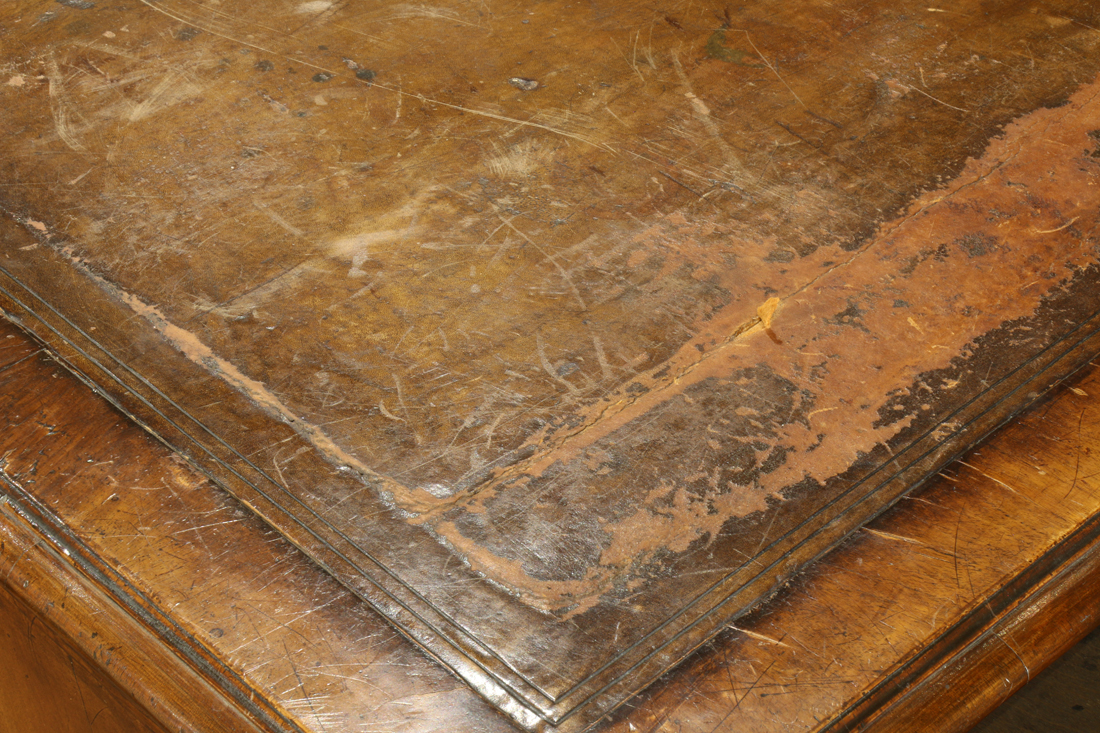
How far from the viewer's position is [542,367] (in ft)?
4.62

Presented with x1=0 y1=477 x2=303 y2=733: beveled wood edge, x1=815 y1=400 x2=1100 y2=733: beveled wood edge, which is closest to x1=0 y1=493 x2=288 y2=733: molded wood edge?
x1=0 y1=477 x2=303 y2=733: beveled wood edge

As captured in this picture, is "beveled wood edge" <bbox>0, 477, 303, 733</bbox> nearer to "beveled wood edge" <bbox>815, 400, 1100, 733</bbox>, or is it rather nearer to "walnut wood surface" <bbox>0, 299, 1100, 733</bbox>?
"walnut wood surface" <bbox>0, 299, 1100, 733</bbox>

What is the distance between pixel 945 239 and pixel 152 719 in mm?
1378

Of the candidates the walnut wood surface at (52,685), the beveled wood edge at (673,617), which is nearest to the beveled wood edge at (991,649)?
the beveled wood edge at (673,617)

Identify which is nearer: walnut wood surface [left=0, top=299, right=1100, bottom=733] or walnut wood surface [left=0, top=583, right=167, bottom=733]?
walnut wood surface [left=0, top=299, right=1100, bottom=733]

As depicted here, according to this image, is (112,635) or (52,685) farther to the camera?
(52,685)

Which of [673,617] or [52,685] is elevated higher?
[673,617]

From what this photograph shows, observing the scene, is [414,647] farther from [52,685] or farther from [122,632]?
[52,685]

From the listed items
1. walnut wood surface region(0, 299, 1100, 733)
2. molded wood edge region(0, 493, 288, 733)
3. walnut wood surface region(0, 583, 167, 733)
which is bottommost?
walnut wood surface region(0, 583, 167, 733)

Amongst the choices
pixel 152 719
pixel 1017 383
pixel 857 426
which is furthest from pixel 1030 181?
pixel 152 719

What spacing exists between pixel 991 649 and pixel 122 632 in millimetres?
1018

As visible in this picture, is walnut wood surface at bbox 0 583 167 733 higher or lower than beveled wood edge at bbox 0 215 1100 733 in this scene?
lower

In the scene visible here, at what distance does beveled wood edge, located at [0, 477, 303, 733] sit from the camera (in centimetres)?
106

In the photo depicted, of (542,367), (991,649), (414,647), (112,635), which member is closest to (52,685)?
(112,635)
